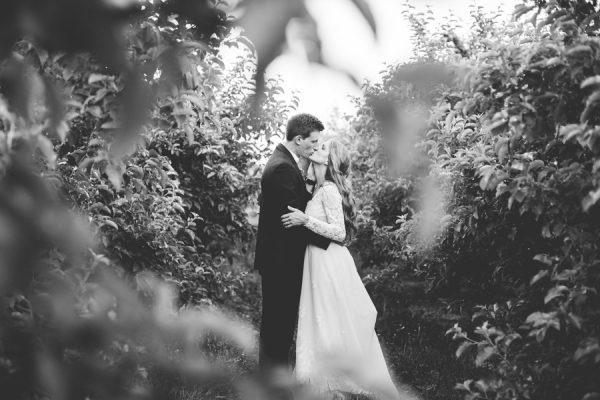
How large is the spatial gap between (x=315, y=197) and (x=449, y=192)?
0.98 metres

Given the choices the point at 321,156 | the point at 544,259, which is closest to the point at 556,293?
the point at 544,259

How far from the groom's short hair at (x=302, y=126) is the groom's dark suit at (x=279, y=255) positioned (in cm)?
18

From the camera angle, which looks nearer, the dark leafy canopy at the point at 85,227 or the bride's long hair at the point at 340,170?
the dark leafy canopy at the point at 85,227

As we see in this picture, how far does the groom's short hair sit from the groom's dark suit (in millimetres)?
183

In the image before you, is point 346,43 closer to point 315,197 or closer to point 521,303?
point 521,303

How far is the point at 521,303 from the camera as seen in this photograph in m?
3.14

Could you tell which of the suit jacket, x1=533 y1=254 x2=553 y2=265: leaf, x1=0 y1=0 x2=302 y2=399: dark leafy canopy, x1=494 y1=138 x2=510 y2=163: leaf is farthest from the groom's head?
x1=0 y1=0 x2=302 y2=399: dark leafy canopy

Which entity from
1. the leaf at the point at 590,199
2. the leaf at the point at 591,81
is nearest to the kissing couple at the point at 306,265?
the leaf at the point at 590,199

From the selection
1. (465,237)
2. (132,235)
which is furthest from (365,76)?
(465,237)

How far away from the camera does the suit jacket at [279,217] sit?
4.13 metres

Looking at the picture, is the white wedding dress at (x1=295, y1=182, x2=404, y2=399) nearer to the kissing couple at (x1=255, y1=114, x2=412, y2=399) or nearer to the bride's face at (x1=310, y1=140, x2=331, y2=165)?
the kissing couple at (x1=255, y1=114, x2=412, y2=399)

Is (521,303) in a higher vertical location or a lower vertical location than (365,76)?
higher

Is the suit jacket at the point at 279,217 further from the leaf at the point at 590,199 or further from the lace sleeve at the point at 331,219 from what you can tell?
the leaf at the point at 590,199

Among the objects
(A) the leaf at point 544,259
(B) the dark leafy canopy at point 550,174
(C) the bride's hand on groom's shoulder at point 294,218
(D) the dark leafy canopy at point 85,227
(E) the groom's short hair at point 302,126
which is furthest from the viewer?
(E) the groom's short hair at point 302,126
